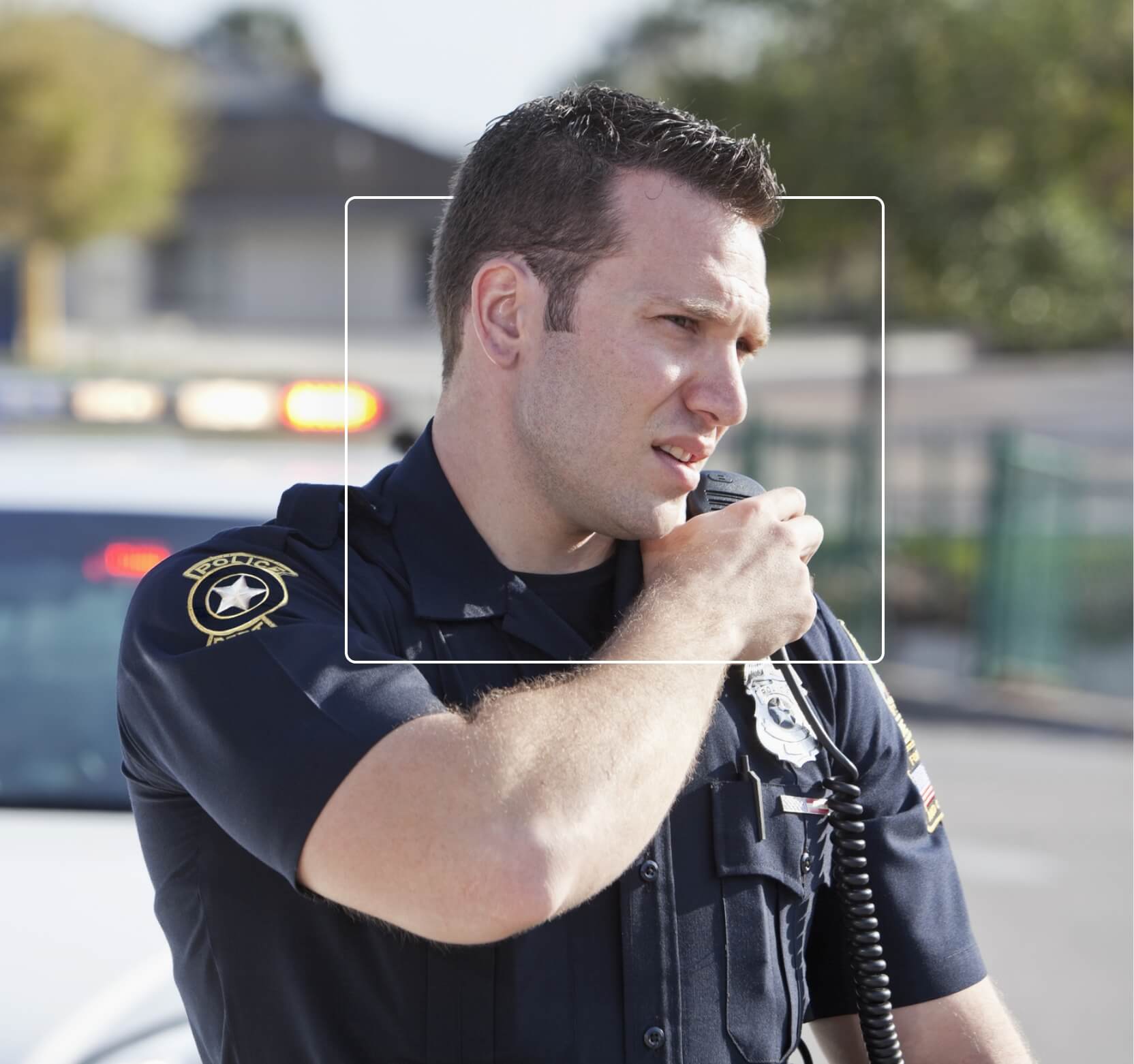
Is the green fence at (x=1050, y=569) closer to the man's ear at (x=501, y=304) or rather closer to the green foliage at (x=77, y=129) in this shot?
the man's ear at (x=501, y=304)

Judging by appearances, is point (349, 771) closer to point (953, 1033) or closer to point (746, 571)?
point (746, 571)

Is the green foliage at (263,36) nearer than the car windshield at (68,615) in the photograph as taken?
No

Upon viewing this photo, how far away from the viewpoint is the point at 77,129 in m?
20.5

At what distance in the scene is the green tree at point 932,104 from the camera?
27.4 ft

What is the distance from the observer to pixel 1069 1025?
5387mm

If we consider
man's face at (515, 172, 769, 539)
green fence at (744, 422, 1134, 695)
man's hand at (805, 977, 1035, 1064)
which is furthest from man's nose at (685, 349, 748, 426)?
green fence at (744, 422, 1134, 695)

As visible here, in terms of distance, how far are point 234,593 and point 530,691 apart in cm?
33

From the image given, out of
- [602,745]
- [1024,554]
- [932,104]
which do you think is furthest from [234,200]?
[602,745]

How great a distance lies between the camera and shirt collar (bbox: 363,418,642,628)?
67.7 inches

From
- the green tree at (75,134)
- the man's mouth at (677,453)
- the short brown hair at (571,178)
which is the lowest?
the man's mouth at (677,453)

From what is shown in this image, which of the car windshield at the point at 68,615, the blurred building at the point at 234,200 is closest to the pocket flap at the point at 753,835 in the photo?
the car windshield at the point at 68,615

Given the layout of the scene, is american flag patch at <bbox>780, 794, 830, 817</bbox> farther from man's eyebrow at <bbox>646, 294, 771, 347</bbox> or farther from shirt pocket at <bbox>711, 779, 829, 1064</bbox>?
man's eyebrow at <bbox>646, 294, 771, 347</bbox>

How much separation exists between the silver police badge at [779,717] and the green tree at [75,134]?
1766 cm

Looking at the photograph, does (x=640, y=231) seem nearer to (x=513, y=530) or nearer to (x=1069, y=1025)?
(x=513, y=530)
